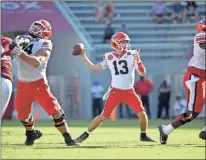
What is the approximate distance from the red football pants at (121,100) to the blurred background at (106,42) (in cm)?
1134

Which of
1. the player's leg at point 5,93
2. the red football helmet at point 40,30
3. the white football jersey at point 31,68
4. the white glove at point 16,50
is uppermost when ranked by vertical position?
the red football helmet at point 40,30

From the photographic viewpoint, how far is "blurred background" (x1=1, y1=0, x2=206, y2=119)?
25.1 metres

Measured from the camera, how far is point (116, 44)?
41.0ft

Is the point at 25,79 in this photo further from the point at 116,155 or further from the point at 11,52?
the point at 116,155

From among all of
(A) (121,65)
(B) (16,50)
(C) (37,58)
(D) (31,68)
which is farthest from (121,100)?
(B) (16,50)

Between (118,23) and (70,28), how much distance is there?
276 centimetres

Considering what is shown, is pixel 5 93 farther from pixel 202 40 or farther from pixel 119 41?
pixel 202 40

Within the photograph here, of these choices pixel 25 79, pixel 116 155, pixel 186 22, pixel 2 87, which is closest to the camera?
pixel 116 155

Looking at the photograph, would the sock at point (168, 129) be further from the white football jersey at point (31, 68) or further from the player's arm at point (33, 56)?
the player's arm at point (33, 56)

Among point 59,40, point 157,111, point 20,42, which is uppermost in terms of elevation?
point 20,42

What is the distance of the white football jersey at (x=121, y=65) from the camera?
40.7 feet

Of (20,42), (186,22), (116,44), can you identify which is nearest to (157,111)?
(186,22)

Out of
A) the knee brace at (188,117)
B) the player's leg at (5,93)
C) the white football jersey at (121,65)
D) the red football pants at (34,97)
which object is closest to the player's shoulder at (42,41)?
the red football pants at (34,97)

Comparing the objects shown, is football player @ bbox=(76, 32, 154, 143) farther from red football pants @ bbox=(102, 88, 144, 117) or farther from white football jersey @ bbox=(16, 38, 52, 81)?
white football jersey @ bbox=(16, 38, 52, 81)
